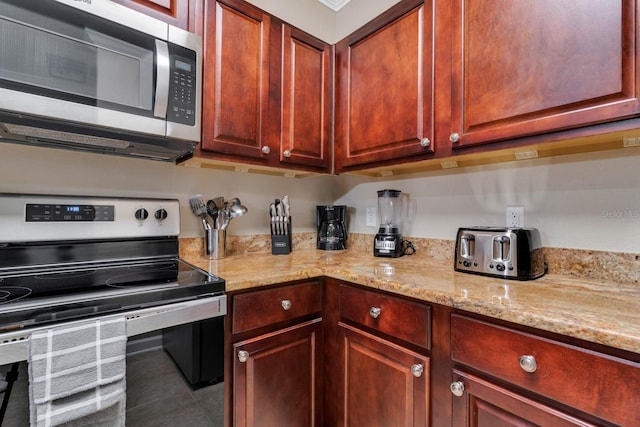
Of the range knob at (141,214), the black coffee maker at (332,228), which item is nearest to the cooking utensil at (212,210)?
the range knob at (141,214)

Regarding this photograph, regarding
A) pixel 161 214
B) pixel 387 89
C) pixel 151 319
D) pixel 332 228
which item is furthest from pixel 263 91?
pixel 151 319

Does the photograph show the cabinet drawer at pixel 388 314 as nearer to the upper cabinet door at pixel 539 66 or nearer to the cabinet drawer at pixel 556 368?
the cabinet drawer at pixel 556 368

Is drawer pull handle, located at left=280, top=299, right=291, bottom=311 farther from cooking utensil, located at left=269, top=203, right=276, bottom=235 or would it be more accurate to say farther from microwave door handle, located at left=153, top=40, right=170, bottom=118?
microwave door handle, located at left=153, top=40, right=170, bottom=118

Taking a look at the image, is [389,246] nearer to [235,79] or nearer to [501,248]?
[501,248]

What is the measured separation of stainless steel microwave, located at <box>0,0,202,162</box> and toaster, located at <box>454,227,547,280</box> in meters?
1.20

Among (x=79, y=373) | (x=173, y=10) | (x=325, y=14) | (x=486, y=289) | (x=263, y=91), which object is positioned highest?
(x=325, y=14)

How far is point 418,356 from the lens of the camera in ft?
3.33

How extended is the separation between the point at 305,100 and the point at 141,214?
3.26ft

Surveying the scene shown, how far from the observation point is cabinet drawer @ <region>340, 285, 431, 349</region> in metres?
1.01

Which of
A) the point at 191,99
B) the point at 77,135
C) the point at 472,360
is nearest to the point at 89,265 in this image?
the point at 77,135

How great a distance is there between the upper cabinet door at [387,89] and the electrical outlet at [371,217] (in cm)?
39

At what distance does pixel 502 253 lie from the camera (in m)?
1.14

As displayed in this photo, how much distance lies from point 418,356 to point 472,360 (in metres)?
0.18

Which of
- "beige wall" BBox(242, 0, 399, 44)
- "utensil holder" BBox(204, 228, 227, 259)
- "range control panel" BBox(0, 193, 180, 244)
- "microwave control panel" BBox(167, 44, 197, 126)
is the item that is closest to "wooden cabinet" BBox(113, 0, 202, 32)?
"microwave control panel" BBox(167, 44, 197, 126)
